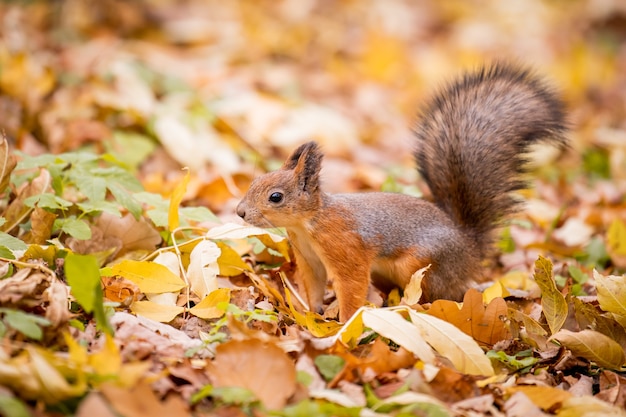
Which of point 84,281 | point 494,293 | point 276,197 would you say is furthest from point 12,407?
point 494,293

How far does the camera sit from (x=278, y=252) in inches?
133

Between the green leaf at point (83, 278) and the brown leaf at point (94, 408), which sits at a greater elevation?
the green leaf at point (83, 278)

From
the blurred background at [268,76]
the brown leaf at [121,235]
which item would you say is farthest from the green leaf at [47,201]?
the blurred background at [268,76]

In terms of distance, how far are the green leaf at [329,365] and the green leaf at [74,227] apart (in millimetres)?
1183

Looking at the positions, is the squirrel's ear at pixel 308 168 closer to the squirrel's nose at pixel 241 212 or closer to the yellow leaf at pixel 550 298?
the squirrel's nose at pixel 241 212

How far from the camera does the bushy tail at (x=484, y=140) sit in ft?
11.3

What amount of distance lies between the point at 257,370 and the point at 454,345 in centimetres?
75

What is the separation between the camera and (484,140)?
11.3 ft

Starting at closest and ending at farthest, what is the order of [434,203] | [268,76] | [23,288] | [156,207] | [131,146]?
[23,288], [156,207], [434,203], [131,146], [268,76]

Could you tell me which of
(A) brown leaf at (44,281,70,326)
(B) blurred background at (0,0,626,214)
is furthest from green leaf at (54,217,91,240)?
(B) blurred background at (0,0,626,214)

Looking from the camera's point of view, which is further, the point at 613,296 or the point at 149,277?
the point at 149,277

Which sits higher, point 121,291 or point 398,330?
point 398,330

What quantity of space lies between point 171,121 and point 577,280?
2980 mm

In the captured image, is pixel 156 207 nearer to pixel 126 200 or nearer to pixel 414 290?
pixel 126 200
